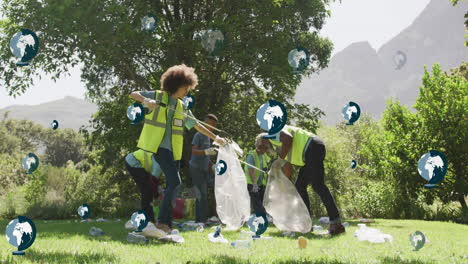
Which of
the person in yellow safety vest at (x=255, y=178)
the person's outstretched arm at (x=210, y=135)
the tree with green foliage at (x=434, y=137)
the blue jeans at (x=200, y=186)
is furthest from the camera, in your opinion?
the tree with green foliage at (x=434, y=137)

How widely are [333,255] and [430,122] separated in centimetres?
1027

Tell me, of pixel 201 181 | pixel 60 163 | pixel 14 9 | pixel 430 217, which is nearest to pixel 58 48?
pixel 14 9

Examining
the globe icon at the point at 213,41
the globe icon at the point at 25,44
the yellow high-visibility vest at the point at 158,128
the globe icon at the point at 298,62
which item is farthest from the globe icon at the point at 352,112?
the globe icon at the point at 213,41

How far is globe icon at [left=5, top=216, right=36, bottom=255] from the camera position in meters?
3.50

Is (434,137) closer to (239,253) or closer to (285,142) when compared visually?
(285,142)

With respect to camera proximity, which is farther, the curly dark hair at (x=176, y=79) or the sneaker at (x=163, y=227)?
the curly dark hair at (x=176, y=79)

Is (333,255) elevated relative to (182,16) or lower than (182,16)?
lower

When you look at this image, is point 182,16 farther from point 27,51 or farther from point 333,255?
point 333,255

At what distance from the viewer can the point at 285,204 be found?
6133mm

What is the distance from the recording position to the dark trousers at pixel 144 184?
6.68 meters

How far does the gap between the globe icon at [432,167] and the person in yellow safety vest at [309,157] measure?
1.50 m

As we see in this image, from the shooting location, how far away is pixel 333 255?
4203 mm

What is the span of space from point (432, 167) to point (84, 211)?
9.64 meters

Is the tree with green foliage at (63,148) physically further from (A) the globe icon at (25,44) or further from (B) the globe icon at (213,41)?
(A) the globe icon at (25,44)
